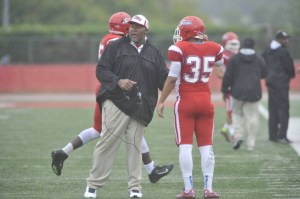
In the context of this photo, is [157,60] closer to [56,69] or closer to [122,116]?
[122,116]

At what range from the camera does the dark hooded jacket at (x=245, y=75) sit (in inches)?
480

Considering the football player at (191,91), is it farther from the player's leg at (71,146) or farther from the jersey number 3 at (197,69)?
the player's leg at (71,146)

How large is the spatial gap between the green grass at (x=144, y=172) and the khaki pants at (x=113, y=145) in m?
0.27

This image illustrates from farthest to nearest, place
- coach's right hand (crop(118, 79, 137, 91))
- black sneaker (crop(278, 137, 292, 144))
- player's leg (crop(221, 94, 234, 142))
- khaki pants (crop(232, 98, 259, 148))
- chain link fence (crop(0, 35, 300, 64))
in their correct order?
chain link fence (crop(0, 35, 300, 64)) < black sneaker (crop(278, 137, 292, 144)) < player's leg (crop(221, 94, 234, 142)) < khaki pants (crop(232, 98, 259, 148)) < coach's right hand (crop(118, 79, 137, 91))

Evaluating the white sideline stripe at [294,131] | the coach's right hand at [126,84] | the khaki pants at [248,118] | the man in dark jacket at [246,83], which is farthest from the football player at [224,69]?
the coach's right hand at [126,84]

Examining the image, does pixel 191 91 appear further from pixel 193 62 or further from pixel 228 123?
pixel 228 123

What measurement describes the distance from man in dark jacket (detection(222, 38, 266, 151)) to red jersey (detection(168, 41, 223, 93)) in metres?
4.00

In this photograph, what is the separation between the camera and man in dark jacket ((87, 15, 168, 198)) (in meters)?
8.16

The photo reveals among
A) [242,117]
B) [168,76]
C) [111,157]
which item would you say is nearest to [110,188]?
[111,157]

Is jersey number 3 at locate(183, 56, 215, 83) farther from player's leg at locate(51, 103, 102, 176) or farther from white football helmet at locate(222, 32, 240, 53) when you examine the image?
white football helmet at locate(222, 32, 240, 53)

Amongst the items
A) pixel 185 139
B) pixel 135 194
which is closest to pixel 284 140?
pixel 185 139

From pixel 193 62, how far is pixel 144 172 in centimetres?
251

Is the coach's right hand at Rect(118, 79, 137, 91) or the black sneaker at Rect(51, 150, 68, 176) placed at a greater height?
the coach's right hand at Rect(118, 79, 137, 91)

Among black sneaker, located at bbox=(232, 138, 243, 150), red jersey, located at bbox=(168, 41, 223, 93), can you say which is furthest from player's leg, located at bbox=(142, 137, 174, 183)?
black sneaker, located at bbox=(232, 138, 243, 150)
